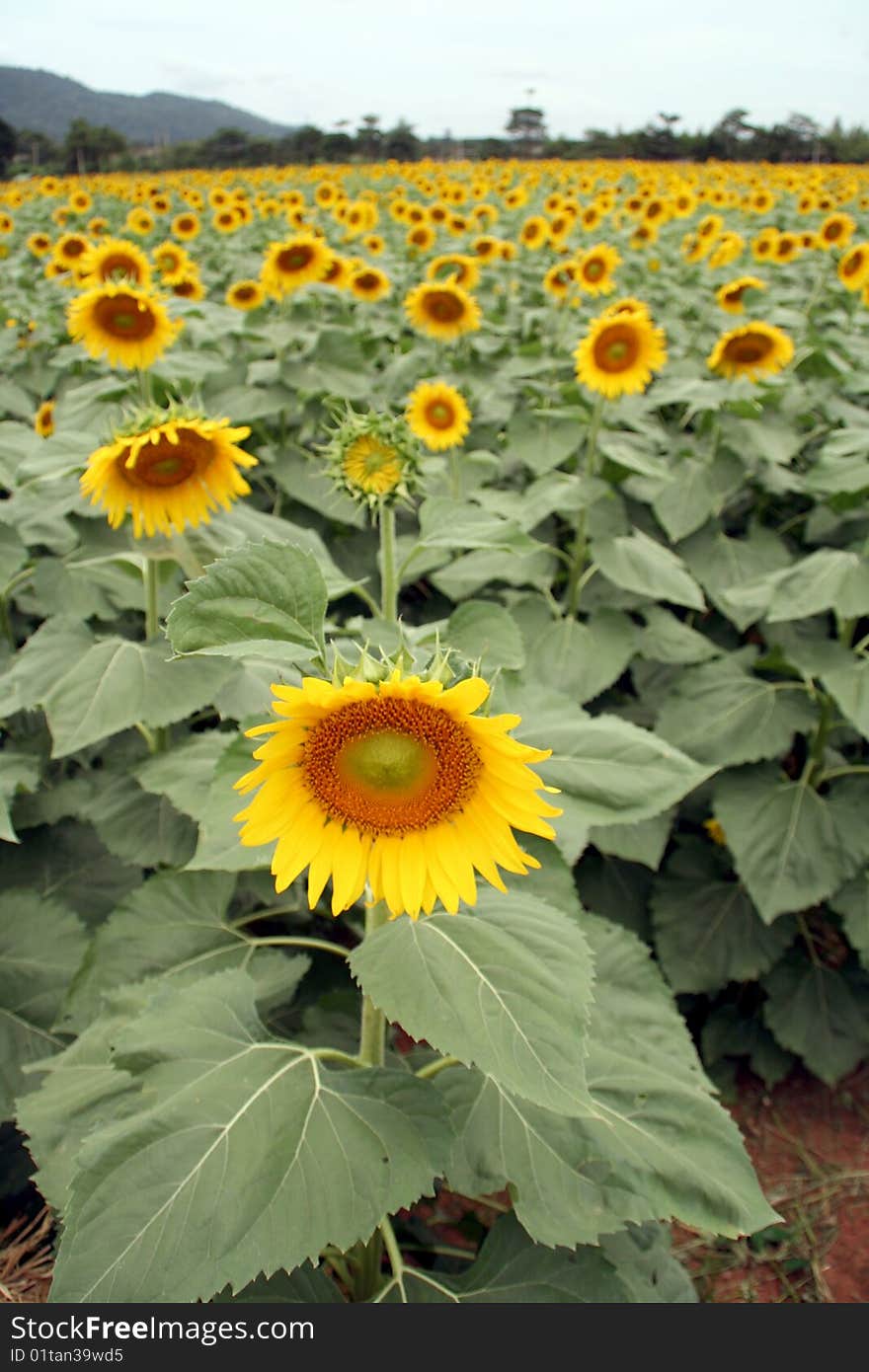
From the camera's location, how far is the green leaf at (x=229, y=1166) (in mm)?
1192

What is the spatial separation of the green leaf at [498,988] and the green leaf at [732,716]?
5.63 feet

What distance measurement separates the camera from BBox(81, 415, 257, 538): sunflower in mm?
1973

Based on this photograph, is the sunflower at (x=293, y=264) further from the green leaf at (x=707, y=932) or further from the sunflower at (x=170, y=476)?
the green leaf at (x=707, y=932)

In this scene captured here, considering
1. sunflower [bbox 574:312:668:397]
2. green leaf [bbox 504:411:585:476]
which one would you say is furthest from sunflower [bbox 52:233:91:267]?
sunflower [bbox 574:312:668:397]

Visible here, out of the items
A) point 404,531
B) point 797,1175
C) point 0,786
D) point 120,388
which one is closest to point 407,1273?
point 0,786

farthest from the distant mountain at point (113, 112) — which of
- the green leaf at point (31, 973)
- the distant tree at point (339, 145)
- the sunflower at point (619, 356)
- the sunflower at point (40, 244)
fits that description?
the green leaf at point (31, 973)

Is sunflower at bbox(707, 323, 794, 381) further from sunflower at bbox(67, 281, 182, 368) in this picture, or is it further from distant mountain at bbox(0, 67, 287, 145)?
distant mountain at bbox(0, 67, 287, 145)

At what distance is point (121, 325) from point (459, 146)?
106 feet

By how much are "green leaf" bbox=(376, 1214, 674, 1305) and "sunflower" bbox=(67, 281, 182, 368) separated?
8.71ft

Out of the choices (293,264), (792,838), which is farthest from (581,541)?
(293,264)

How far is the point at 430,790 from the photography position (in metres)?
1.21

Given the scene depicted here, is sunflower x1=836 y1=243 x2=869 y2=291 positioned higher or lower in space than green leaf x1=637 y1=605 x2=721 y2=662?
higher

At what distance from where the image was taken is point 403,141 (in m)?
27.2

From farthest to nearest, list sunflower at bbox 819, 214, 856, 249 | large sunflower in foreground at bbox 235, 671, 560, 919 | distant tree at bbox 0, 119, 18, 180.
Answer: distant tree at bbox 0, 119, 18, 180, sunflower at bbox 819, 214, 856, 249, large sunflower in foreground at bbox 235, 671, 560, 919
